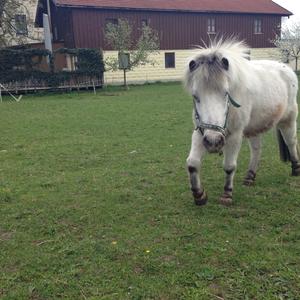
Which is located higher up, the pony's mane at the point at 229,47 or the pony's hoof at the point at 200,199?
the pony's mane at the point at 229,47

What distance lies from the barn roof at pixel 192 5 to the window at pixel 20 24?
10.9 feet

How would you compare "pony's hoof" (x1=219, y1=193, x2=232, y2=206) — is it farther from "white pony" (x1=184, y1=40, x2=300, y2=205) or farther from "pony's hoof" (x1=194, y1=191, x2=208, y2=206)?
"pony's hoof" (x1=194, y1=191, x2=208, y2=206)

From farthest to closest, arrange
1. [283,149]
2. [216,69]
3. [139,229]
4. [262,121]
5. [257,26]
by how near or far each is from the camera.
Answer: [257,26] → [283,149] → [262,121] → [139,229] → [216,69]

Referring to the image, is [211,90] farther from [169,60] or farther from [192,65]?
[169,60]

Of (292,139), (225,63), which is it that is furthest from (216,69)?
(292,139)

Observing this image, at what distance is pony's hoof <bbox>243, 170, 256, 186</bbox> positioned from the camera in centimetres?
654

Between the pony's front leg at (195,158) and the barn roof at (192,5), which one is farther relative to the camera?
the barn roof at (192,5)

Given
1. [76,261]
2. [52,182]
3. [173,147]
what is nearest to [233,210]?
[76,261]

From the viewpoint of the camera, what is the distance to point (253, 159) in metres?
6.79

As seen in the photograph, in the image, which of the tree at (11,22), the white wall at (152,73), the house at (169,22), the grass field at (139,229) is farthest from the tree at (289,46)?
the grass field at (139,229)

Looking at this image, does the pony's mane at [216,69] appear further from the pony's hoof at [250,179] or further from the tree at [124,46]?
the tree at [124,46]

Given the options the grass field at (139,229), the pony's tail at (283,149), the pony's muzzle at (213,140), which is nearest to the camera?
the grass field at (139,229)

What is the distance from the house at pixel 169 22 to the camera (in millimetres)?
35250

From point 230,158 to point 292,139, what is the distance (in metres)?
2.00
